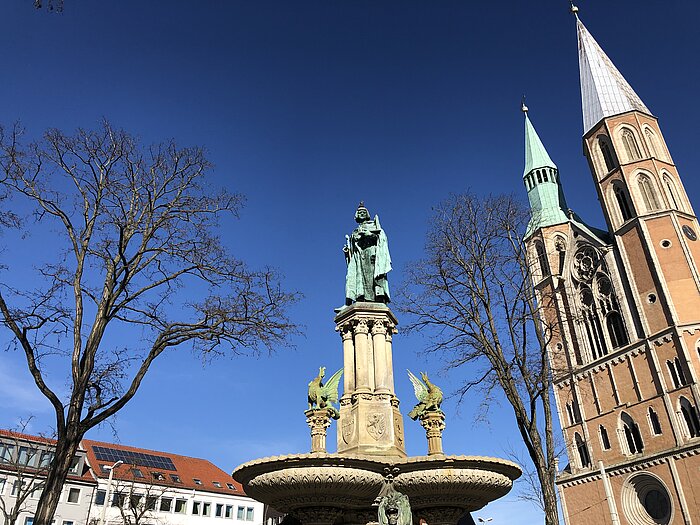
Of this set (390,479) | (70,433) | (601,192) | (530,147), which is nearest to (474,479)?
(390,479)

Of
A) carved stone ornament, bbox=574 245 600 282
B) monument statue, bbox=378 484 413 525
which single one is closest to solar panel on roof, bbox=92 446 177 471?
monument statue, bbox=378 484 413 525

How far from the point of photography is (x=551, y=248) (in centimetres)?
5541

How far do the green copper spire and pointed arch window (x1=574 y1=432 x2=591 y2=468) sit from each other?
20.4 m

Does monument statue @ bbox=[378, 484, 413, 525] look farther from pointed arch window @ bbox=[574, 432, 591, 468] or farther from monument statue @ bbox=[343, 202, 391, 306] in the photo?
pointed arch window @ bbox=[574, 432, 591, 468]

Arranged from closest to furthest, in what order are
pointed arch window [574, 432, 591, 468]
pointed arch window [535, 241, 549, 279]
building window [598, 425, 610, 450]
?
1. building window [598, 425, 610, 450]
2. pointed arch window [574, 432, 591, 468]
3. pointed arch window [535, 241, 549, 279]

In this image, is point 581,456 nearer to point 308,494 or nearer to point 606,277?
point 606,277

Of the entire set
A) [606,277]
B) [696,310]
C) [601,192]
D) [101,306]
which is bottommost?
[101,306]

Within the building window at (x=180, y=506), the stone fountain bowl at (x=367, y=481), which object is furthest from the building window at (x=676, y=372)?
the building window at (x=180, y=506)

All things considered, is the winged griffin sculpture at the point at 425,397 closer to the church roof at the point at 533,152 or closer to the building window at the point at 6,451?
the building window at the point at 6,451

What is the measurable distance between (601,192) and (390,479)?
49.0 meters

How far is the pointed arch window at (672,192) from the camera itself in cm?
4719

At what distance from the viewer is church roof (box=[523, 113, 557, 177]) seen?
61.1m

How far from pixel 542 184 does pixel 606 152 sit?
797cm

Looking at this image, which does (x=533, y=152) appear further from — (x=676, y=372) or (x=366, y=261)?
(x=366, y=261)
